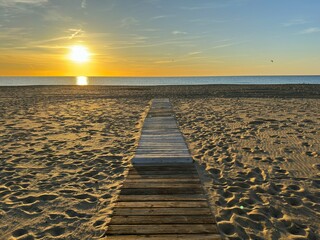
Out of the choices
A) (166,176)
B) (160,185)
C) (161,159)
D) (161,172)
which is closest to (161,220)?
(160,185)

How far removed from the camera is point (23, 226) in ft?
14.0

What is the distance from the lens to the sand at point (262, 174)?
14.0 feet

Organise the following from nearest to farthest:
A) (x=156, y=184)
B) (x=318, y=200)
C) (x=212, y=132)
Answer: (x=318, y=200) → (x=156, y=184) → (x=212, y=132)

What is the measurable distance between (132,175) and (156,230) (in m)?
2.22

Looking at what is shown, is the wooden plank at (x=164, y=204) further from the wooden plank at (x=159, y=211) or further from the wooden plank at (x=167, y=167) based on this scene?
the wooden plank at (x=167, y=167)

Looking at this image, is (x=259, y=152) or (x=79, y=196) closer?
(x=79, y=196)

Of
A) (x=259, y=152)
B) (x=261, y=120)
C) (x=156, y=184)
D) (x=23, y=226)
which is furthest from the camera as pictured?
(x=261, y=120)

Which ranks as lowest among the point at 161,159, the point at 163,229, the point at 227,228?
the point at 227,228

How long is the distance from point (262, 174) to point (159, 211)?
3029 mm

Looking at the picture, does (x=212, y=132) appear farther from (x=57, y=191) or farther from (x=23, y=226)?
(x=23, y=226)

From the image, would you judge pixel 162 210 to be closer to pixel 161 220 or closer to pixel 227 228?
pixel 161 220

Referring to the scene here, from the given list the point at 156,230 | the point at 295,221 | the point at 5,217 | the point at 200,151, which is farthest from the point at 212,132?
the point at 5,217

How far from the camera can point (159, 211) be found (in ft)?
14.4

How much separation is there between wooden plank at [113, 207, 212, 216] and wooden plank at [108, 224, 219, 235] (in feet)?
1.05
